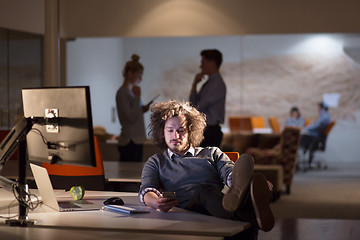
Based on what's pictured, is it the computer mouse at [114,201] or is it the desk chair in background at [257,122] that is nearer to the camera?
the computer mouse at [114,201]

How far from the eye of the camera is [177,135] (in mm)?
3656

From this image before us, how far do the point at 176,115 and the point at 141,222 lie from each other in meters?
1.02

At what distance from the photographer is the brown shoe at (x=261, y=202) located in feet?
9.27

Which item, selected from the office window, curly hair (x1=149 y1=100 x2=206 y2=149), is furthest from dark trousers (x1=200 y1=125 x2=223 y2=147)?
curly hair (x1=149 y1=100 x2=206 y2=149)

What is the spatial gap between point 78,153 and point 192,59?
5144 millimetres

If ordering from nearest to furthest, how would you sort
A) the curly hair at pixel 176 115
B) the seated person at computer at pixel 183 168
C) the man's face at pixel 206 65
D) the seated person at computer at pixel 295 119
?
the seated person at computer at pixel 183 168 → the curly hair at pixel 176 115 → the man's face at pixel 206 65 → the seated person at computer at pixel 295 119

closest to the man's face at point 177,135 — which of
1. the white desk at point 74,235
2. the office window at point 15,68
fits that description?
the white desk at point 74,235

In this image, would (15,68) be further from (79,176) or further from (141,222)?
(141,222)

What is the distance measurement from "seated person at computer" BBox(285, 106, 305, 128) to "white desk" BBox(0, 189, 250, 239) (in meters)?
7.24

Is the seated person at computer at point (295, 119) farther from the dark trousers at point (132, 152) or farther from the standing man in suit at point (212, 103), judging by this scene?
the dark trousers at point (132, 152)

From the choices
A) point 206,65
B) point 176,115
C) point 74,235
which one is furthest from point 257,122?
point 74,235

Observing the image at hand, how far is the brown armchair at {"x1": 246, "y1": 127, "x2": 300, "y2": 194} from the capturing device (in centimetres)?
955

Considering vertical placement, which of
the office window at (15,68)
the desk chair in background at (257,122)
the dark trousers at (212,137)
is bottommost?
the dark trousers at (212,137)

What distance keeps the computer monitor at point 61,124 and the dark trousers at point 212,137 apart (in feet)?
11.9
